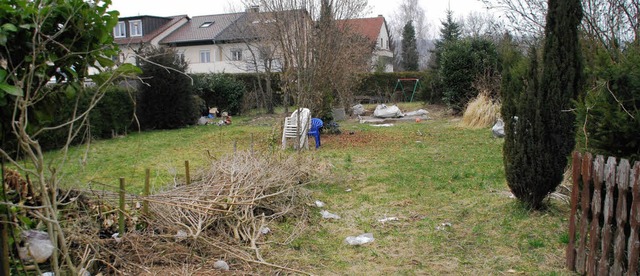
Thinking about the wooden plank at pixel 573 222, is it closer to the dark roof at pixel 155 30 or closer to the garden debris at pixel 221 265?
the garden debris at pixel 221 265

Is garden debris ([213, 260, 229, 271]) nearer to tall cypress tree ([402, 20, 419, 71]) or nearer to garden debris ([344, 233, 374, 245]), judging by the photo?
garden debris ([344, 233, 374, 245])

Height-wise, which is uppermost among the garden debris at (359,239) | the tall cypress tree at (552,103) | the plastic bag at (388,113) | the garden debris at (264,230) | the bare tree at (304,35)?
the bare tree at (304,35)

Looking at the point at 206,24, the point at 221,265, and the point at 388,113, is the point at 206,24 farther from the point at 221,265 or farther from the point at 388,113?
the point at 221,265

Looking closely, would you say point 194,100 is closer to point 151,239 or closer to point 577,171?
point 151,239

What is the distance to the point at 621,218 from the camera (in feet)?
11.7

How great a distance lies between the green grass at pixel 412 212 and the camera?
14.7 ft

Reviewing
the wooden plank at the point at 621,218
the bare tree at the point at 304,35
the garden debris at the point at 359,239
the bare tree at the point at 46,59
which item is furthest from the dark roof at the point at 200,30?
the wooden plank at the point at 621,218

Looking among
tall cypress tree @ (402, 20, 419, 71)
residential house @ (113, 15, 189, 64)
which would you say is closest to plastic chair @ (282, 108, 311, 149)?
residential house @ (113, 15, 189, 64)

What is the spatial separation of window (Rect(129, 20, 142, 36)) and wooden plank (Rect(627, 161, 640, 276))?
114 feet

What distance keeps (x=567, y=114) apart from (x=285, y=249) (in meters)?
3.20

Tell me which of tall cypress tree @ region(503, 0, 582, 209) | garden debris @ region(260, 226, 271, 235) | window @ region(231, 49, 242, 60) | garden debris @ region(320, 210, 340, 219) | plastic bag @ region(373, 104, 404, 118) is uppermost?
window @ region(231, 49, 242, 60)

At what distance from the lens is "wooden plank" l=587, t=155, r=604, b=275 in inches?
147

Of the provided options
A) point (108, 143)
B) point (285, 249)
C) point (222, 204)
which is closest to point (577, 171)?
point (285, 249)

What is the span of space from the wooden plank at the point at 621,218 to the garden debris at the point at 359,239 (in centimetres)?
217
